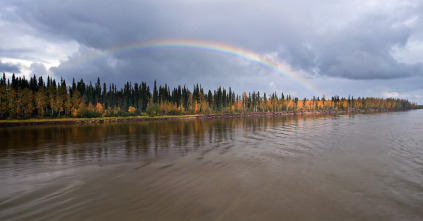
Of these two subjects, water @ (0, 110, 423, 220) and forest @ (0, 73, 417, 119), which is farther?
forest @ (0, 73, 417, 119)

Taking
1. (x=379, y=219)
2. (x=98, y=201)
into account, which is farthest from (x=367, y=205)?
(x=98, y=201)

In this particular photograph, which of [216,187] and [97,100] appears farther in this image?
[97,100]

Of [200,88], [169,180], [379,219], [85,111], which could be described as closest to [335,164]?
[379,219]

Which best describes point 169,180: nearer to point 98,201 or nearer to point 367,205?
point 98,201

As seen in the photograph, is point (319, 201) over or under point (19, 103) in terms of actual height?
under

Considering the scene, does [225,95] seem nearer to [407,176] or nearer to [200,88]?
[200,88]

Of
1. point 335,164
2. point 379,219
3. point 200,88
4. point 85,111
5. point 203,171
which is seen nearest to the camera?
point 379,219

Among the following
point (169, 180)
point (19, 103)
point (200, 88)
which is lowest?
point (169, 180)

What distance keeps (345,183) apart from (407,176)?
4.64 meters

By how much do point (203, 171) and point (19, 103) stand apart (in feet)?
349

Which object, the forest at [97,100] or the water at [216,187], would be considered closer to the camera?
the water at [216,187]

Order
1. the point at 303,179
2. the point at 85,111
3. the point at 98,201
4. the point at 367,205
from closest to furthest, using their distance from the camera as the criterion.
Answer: the point at 367,205 → the point at 98,201 → the point at 303,179 → the point at 85,111

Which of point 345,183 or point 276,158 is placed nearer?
point 345,183

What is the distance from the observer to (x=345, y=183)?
11945 millimetres
